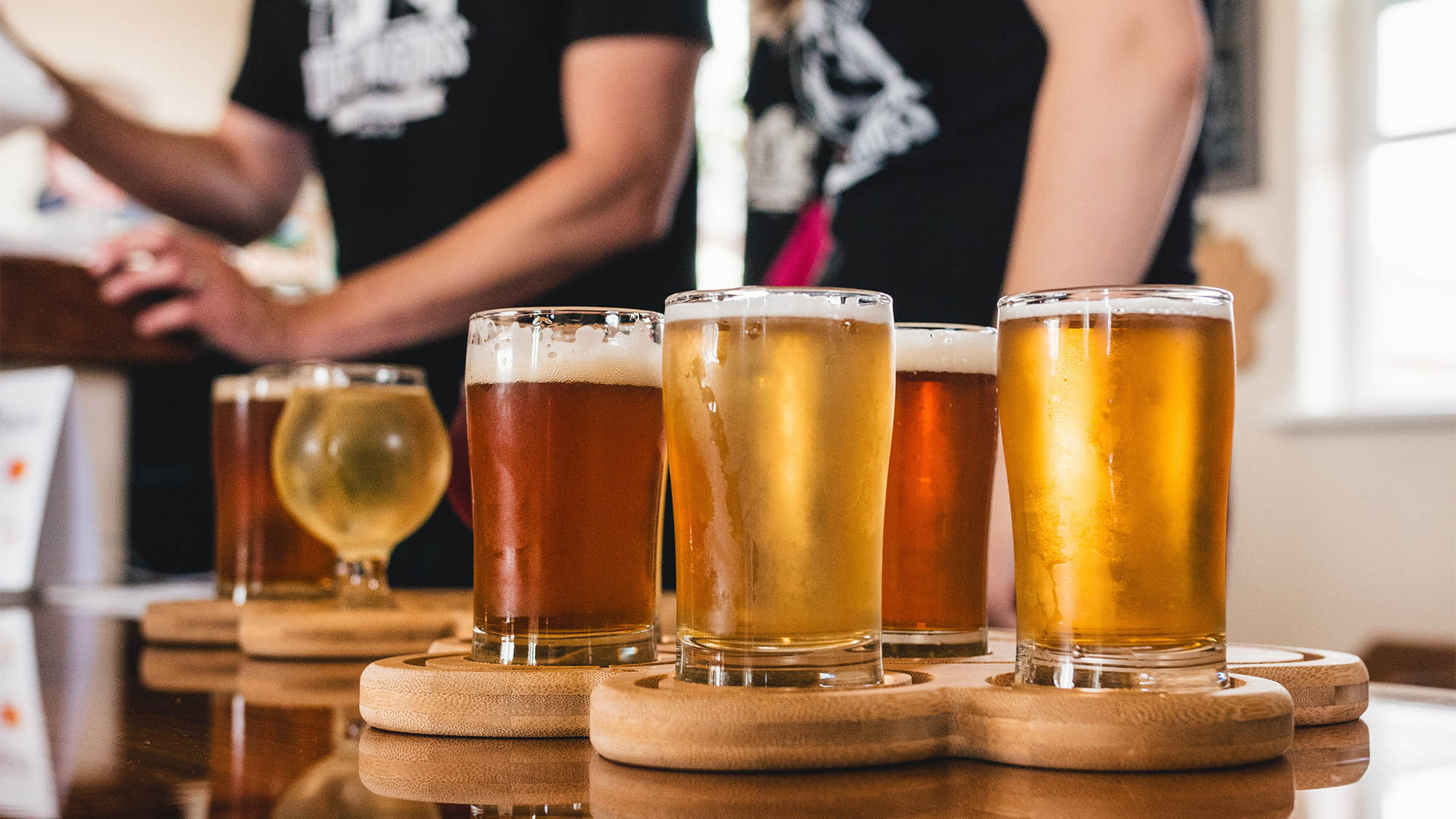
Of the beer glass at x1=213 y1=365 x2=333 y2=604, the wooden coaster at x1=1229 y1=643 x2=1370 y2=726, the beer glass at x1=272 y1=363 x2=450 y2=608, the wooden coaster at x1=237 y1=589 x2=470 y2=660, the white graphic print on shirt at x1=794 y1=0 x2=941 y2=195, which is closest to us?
the wooden coaster at x1=1229 y1=643 x2=1370 y2=726

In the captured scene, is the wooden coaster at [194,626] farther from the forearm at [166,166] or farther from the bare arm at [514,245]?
the forearm at [166,166]

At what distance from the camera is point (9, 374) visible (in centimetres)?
195

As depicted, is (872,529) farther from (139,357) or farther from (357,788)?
(139,357)

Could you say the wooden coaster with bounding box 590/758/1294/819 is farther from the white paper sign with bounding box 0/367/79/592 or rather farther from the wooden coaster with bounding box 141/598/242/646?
the white paper sign with bounding box 0/367/79/592

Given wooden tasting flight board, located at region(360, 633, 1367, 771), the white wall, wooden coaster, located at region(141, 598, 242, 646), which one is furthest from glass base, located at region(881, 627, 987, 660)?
the white wall

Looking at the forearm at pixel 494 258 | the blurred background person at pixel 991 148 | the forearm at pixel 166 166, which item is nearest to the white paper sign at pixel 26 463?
the forearm at pixel 494 258

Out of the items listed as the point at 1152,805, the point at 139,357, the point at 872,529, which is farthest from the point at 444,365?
the point at 1152,805

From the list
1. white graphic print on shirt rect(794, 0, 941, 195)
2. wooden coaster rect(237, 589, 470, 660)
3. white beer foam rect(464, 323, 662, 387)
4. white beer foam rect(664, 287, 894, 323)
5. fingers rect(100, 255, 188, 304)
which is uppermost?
white graphic print on shirt rect(794, 0, 941, 195)

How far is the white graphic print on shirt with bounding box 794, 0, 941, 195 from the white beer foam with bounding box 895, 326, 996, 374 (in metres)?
0.74

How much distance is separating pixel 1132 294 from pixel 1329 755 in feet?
0.79

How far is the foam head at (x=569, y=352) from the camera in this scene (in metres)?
0.73

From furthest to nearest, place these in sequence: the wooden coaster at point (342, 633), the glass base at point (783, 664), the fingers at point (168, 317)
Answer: the fingers at point (168, 317)
the wooden coaster at point (342, 633)
the glass base at point (783, 664)

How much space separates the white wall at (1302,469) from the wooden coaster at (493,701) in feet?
12.0

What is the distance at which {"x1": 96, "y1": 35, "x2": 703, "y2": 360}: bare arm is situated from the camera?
1.82 metres
